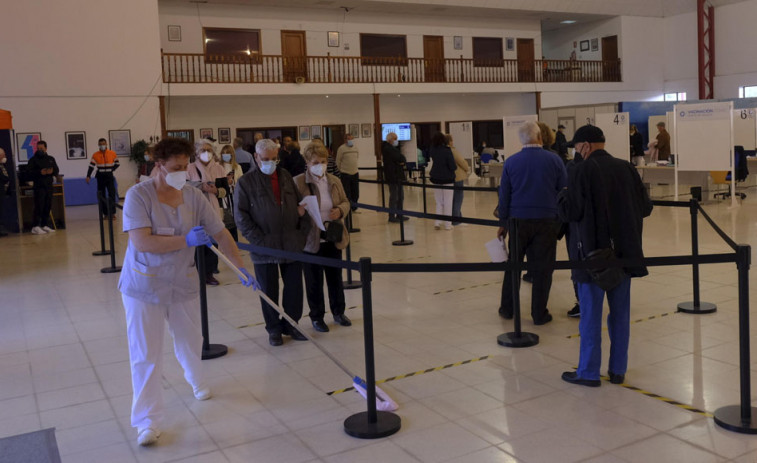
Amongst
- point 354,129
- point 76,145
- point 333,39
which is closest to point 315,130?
point 354,129

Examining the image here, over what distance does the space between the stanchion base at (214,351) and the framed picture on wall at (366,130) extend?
20218mm

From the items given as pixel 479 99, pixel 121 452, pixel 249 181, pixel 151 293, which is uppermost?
pixel 479 99

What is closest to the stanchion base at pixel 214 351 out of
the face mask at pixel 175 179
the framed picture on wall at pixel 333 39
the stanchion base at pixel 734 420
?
the face mask at pixel 175 179

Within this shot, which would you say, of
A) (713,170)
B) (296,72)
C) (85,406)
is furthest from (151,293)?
(296,72)

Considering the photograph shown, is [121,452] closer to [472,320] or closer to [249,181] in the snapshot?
[249,181]

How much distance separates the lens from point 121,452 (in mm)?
Answer: 3695

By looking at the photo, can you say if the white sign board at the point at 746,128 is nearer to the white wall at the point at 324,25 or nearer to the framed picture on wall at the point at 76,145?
the white wall at the point at 324,25

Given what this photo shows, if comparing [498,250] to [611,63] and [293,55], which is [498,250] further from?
[611,63]

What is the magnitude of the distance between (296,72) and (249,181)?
17.5 meters

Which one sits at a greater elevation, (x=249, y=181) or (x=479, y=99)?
(x=479, y=99)

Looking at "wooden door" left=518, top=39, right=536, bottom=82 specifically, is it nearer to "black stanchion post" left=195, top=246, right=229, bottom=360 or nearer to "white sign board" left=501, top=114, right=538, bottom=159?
"white sign board" left=501, top=114, right=538, bottom=159

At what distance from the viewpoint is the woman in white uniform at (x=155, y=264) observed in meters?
3.70

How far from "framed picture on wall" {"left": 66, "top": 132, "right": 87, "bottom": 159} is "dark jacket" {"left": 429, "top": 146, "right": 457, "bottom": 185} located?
→ 11571 millimetres

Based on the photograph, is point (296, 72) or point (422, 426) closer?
point (422, 426)
